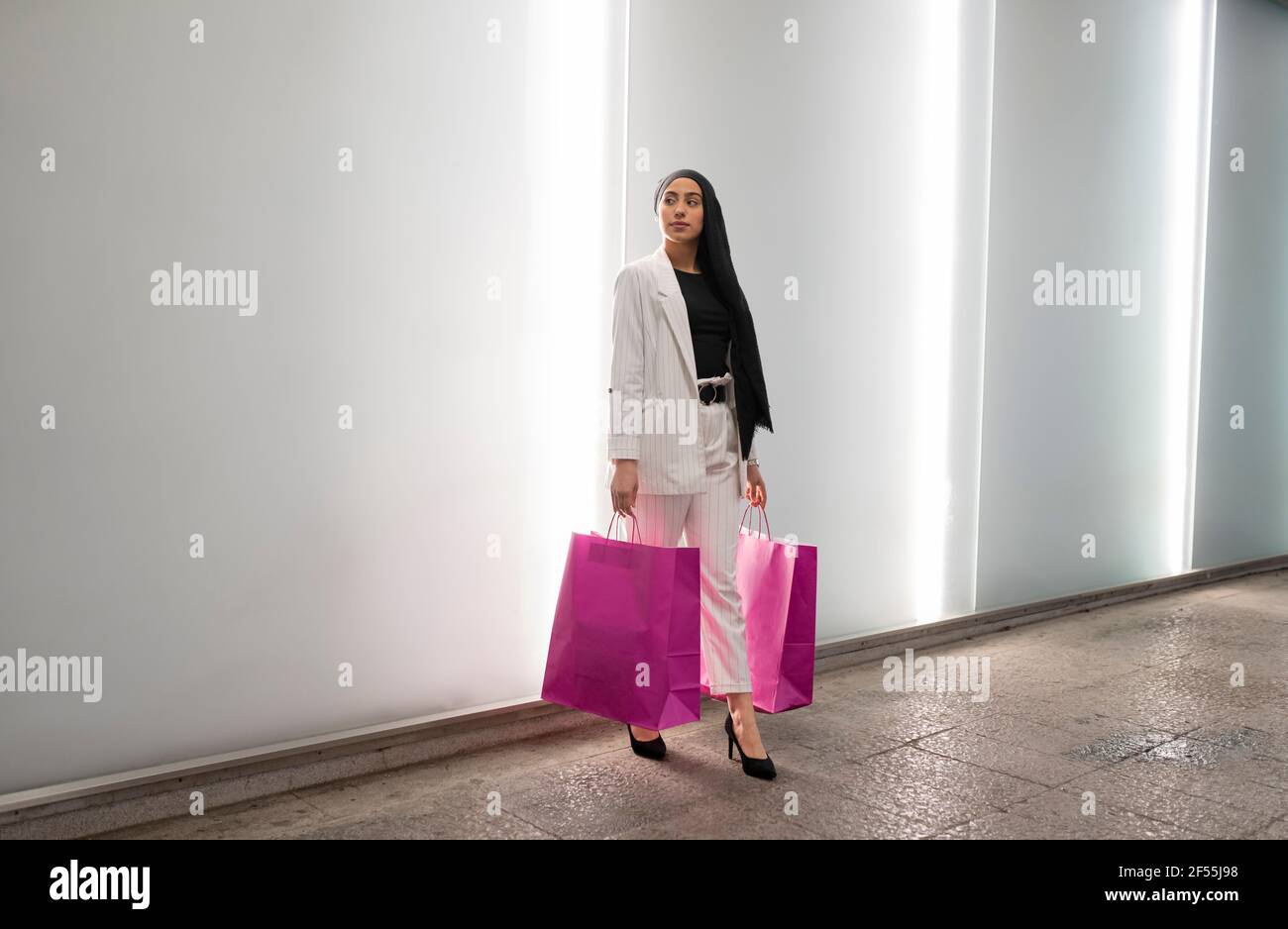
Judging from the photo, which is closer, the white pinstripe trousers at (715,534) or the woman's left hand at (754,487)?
the white pinstripe trousers at (715,534)

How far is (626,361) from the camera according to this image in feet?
8.70

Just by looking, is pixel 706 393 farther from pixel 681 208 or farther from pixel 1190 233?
pixel 1190 233

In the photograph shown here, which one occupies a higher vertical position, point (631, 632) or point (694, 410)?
point (694, 410)

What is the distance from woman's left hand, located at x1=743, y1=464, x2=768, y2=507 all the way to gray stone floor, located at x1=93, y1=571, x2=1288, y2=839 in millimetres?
725

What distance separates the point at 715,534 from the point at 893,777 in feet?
2.62

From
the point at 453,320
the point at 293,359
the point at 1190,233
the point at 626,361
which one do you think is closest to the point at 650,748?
the point at 626,361

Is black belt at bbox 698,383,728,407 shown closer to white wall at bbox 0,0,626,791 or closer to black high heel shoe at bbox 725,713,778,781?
white wall at bbox 0,0,626,791

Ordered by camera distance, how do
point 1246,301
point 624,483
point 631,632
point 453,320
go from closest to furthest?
point 631,632 → point 624,483 → point 453,320 → point 1246,301

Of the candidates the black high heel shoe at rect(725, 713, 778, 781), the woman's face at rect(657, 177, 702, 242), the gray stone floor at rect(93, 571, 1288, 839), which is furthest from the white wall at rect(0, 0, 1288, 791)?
the black high heel shoe at rect(725, 713, 778, 781)

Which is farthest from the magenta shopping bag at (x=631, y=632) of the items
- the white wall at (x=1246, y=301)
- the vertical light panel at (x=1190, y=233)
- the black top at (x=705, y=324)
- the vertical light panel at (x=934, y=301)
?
the white wall at (x=1246, y=301)

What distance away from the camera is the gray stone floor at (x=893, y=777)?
7.84ft

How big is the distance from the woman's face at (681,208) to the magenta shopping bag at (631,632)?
85cm

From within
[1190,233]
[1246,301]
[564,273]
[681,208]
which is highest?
[1190,233]

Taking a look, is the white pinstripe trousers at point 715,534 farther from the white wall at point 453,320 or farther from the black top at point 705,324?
the white wall at point 453,320
